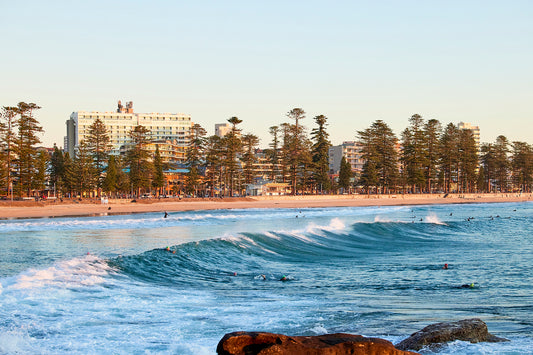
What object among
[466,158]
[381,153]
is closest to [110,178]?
[381,153]

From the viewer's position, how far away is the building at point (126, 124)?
463 feet

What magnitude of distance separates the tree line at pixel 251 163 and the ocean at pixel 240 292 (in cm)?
4512

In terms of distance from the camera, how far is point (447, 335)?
7.66m

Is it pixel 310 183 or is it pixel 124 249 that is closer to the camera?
pixel 124 249

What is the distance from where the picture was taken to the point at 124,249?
22.2 m

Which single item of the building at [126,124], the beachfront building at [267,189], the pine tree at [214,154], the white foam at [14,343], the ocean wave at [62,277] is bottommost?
the white foam at [14,343]

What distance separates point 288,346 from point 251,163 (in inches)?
3630

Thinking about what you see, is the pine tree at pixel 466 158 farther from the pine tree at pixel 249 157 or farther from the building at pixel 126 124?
the building at pixel 126 124

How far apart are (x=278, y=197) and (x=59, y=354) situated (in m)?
72.9

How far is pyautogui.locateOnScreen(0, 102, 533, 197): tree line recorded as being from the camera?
65938 mm

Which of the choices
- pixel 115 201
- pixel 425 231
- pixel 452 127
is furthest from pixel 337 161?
pixel 425 231

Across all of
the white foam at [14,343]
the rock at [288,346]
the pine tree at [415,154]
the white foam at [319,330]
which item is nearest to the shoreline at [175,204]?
the pine tree at [415,154]

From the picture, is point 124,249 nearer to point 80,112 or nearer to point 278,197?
point 278,197

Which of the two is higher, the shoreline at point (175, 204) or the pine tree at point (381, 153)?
the pine tree at point (381, 153)
